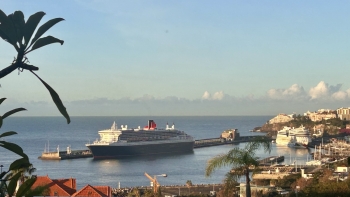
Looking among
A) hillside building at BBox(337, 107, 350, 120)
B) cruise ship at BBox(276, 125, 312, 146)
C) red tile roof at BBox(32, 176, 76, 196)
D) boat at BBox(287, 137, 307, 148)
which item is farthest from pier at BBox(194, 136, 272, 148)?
red tile roof at BBox(32, 176, 76, 196)

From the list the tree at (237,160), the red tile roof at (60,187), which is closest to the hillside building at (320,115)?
the red tile roof at (60,187)

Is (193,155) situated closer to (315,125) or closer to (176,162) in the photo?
(176,162)

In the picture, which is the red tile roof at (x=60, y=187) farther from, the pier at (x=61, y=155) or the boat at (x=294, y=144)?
the boat at (x=294, y=144)

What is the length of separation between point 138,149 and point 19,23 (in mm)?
46704

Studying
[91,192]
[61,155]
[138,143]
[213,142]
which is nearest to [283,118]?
[213,142]

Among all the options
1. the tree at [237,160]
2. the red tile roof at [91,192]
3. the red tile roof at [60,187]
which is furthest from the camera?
the red tile roof at [60,187]

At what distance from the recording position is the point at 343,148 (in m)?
48.7

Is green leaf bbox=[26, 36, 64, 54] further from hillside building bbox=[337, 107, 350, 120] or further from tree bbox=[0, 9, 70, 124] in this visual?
hillside building bbox=[337, 107, 350, 120]

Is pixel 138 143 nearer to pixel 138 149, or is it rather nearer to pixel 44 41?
pixel 138 149

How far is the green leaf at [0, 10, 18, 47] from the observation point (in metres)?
2.07

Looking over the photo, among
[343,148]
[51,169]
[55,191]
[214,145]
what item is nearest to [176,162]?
[51,169]

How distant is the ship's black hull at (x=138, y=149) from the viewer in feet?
150

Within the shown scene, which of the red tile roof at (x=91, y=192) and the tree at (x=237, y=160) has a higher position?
the tree at (x=237, y=160)

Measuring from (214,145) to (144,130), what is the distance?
15.1 m
